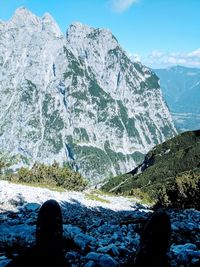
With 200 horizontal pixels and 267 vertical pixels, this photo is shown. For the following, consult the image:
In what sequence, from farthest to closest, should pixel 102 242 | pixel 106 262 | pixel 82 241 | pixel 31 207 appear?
pixel 31 207 → pixel 102 242 → pixel 82 241 → pixel 106 262

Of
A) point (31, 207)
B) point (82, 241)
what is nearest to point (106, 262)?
point (82, 241)

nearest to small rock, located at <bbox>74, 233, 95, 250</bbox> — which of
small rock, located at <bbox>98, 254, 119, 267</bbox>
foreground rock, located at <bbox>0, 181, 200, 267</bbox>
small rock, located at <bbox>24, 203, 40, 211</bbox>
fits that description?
foreground rock, located at <bbox>0, 181, 200, 267</bbox>

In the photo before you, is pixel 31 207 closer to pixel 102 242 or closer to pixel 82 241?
pixel 102 242

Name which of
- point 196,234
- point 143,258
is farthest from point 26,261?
point 196,234

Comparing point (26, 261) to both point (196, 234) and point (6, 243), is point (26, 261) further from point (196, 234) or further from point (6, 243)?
point (196, 234)

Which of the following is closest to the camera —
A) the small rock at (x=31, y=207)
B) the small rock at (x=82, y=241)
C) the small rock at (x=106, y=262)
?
the small rock at (x=106, y=262)

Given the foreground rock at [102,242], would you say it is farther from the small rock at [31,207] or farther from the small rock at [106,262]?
the small rock at [31,207]

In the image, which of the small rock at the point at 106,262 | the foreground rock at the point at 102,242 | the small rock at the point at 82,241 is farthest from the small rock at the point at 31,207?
the small rock at the point at 106,262

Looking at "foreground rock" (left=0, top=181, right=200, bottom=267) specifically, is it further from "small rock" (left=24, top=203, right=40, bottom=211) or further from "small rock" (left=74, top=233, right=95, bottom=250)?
"small rock" (left=24, top=203, right=40, bottom=211)

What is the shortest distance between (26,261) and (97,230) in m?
11.4

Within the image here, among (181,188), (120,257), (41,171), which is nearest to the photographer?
(120,257)

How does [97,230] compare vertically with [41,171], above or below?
below

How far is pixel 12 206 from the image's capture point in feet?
84.0

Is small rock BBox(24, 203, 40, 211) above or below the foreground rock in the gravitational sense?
above
